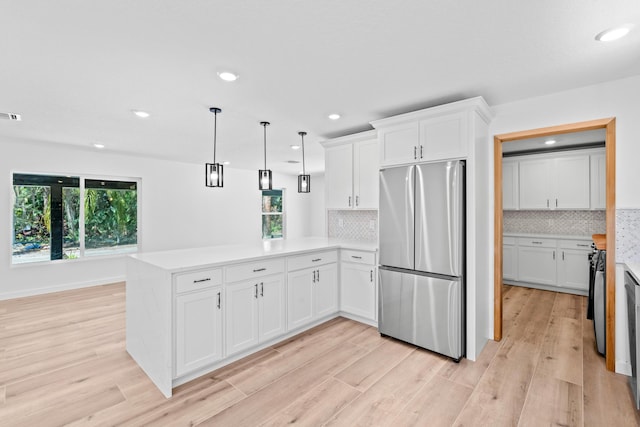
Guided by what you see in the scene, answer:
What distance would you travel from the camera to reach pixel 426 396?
2.21 metres

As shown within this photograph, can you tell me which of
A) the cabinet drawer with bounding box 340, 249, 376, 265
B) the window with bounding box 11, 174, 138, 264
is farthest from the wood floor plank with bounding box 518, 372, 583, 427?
the window with bounding box 11, 174, 138, 264

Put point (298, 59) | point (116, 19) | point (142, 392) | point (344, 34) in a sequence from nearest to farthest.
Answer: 1. point (116, 19)
2. point (344, 34)
3. point (298, 59)
4. point (142, 392)

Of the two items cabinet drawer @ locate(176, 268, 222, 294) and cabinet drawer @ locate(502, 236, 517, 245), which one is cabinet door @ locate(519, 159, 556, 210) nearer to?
cabinet drawer @ locate(502, 236, 517, 245)

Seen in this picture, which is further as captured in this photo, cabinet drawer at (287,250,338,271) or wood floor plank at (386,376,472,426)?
cabinet drawer at (287,250,338,271)

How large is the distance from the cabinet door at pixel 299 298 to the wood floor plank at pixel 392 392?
3.53 feet

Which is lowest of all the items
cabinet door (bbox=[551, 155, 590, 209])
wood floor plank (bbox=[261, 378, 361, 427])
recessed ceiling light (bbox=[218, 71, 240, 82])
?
wood floor plank (bbox=[261, 378, 361, 427])

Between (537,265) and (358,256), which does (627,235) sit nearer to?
(358,256)

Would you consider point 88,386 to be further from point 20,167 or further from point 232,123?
point 20,167

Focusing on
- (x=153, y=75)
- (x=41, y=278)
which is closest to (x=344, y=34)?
(x=153, y=75)

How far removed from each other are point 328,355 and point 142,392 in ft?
4.99

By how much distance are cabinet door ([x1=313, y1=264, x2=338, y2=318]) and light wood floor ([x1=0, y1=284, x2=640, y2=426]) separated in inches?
10.1

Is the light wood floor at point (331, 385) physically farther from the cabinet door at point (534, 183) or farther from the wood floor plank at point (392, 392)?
the cabinet door at point (534, 183)

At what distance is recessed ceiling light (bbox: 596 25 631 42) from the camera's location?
5.75 feet

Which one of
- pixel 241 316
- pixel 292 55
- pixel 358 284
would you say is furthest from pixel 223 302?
pixel 292 55
